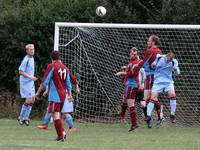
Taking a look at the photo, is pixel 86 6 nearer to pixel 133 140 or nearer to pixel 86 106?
pixel 86 106

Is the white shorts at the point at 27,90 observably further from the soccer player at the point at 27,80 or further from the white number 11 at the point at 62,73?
the white number 11 at the point at 62,73

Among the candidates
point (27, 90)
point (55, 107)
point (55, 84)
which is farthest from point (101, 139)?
point (27, 90)

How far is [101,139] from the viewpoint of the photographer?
12875 millimetres

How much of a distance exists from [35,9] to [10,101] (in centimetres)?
297

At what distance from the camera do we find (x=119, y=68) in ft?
63.4

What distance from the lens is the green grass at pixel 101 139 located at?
11.3 m

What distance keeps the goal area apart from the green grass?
281 cm

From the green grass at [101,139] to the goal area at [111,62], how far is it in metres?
2.81

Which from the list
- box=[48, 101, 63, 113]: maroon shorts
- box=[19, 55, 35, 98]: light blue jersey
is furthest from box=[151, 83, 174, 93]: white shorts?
box=[48, 101, 63, 113]: maroon shorts

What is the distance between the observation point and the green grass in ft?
37.0

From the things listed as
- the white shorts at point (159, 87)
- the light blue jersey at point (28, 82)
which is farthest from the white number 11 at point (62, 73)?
the light blue jersey at point (28, 82)

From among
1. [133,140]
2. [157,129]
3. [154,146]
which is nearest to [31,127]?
[157,129]

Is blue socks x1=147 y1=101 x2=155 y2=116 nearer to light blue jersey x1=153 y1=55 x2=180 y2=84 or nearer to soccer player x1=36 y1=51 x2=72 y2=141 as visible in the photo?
light blue jersey x1=153 y1=55 x2=180 y2=84

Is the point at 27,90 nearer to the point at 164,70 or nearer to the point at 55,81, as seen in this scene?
the point at 164,70
